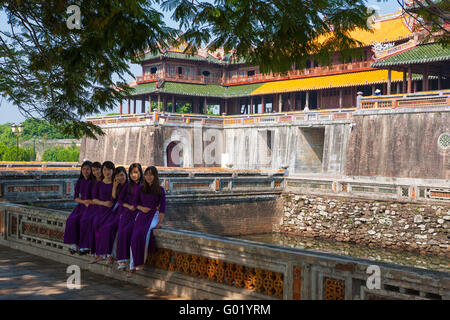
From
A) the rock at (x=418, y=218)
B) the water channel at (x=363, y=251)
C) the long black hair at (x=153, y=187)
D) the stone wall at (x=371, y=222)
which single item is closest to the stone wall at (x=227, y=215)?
the water channel at (x=363, y=251)

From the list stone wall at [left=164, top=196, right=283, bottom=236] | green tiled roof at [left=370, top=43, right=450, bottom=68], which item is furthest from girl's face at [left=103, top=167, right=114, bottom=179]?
green tiled roof at [left=370, top=43, right=450, bottom=68]

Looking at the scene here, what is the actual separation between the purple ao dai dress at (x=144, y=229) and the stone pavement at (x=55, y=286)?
0.38 meters

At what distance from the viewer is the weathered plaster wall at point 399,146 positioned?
2247cm

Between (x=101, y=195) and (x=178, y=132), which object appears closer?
(x=101, y=195)

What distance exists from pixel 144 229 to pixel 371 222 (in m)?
15.6

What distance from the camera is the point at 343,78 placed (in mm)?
32031

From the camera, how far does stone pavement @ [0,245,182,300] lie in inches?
223

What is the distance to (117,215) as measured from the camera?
268 inches

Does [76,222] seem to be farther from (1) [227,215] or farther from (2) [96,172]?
(1) [227,215]

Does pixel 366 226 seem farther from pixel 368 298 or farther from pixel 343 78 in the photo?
pixel 368 298

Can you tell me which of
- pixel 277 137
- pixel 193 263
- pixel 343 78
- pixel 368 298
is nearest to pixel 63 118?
pixel 193 263

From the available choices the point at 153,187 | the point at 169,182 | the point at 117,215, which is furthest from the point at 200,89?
the point at 153,187
